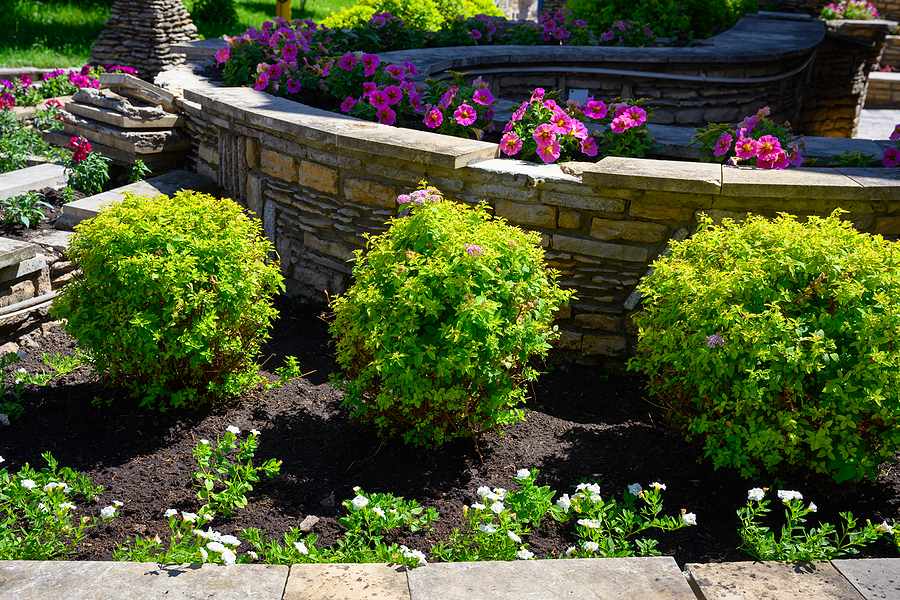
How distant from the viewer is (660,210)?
134 inches

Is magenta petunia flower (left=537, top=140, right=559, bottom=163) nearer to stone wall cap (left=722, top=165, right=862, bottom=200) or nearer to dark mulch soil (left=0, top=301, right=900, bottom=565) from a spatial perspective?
stone wall cap (left=722, top=165, right=862, bottom=200)

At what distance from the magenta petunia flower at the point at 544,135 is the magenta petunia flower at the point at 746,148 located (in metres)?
0.98

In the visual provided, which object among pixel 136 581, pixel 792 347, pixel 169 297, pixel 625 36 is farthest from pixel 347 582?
pixel 625 36

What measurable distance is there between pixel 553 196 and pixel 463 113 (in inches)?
42.5

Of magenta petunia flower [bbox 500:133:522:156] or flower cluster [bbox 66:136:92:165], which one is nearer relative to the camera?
magenta petunia flower [bbox 500:133:522:156]

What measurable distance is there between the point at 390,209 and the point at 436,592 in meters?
2.34

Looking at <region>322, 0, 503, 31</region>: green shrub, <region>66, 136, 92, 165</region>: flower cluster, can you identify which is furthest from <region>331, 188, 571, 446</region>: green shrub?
<region>322, 0, 503, 31</region>: green shrub

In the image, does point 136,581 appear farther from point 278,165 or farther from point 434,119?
point 434,119

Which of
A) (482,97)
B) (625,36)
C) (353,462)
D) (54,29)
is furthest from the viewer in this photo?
(54,29)

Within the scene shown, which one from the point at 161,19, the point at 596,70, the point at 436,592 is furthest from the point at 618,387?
the point at 161,19

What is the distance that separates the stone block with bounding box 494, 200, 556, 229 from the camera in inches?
140

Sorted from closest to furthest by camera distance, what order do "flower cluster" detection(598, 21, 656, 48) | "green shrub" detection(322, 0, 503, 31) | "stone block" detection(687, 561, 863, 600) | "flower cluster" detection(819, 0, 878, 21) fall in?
1. "stone block" detection(687, 561, 863, 600)
2. "green shrub" detection(322, 0, 503, 31)
3. "flower cluster" detection(598, 21, 656, 48)
4. "flower cluster" detection(819, 0, 878, 21)

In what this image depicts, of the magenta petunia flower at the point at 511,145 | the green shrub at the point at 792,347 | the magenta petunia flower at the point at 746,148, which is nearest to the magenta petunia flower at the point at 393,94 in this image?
the magenta petunia flower at the point at 511,145

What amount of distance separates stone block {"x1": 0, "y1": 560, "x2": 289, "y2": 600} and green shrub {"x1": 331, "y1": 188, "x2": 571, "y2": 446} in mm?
856
